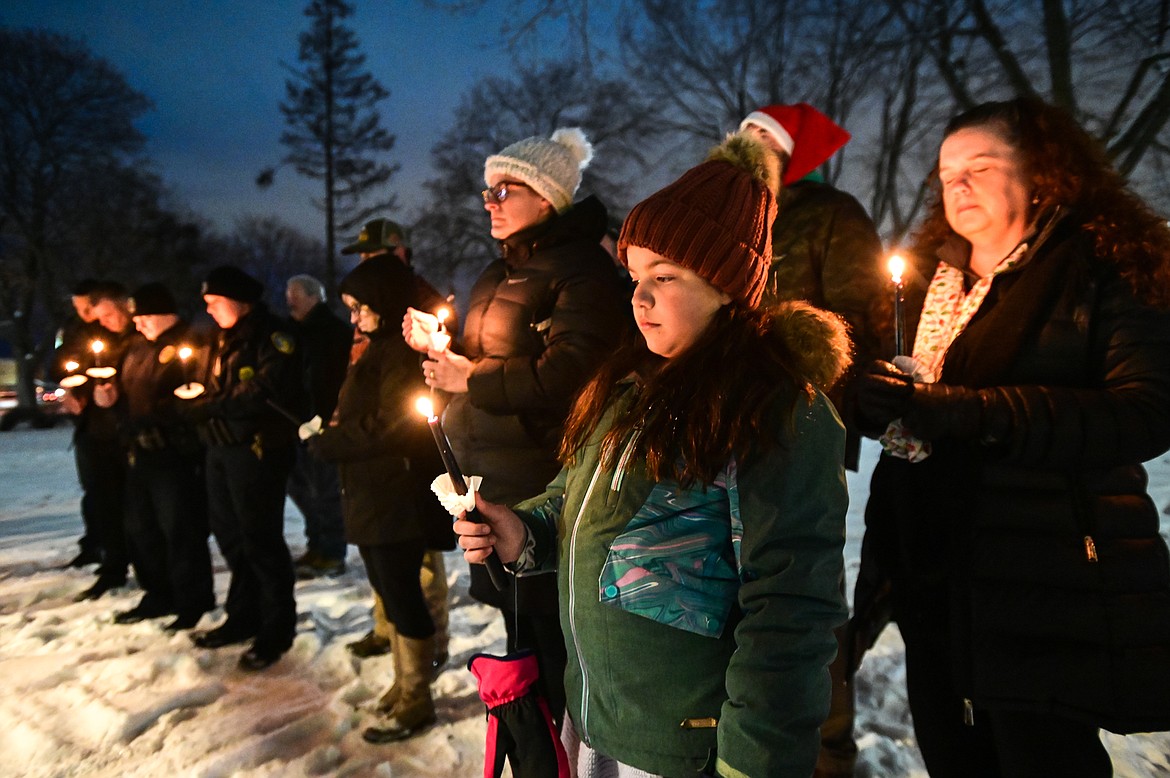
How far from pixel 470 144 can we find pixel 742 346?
21412 millimetres

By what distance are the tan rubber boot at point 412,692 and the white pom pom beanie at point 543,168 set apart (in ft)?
7.32

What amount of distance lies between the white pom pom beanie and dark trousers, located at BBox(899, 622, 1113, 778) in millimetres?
2129

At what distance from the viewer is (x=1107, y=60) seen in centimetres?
789

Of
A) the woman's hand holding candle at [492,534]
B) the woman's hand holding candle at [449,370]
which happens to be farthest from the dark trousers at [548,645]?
the woman's hand holding candle at [492,534]

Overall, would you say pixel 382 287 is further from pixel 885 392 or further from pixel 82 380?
pixel 82 380

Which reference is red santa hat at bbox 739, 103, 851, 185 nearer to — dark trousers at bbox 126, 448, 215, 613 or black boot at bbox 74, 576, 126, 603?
dark trousers at bbox 126, 448, 215, 613

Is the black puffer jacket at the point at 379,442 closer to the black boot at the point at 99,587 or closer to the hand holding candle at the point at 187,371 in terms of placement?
the hand holding candle at the point at 187,371

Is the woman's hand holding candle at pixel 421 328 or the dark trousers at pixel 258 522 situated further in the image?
the dark trousers at pixel 258 522

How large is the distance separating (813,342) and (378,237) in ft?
16.6

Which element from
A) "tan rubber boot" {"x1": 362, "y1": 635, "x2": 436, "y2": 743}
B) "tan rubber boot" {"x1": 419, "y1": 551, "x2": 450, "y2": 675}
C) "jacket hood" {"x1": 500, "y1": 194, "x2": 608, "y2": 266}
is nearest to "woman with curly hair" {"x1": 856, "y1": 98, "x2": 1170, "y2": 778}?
"jacket hood" {"x1": 500, "y1": 194, "x2": 608, "y2": 266}

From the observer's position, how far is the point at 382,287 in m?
3.90

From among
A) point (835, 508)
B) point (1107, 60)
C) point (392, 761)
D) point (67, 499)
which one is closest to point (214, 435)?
point (392, 761)

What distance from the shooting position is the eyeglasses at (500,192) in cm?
326

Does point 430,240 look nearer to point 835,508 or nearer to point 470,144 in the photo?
point 470,144
